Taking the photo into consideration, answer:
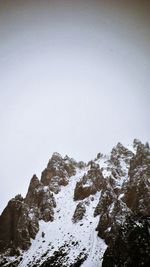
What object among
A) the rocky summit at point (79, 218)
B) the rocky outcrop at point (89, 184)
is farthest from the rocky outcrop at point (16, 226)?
the rocky outcrop at point (89, 184)

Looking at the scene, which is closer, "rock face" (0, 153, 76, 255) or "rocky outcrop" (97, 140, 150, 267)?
"rocky outcrop" (97, 140, 150, 267)

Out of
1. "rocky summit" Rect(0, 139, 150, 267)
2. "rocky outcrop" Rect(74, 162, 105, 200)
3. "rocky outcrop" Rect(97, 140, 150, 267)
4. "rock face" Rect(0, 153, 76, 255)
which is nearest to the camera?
"rocky outcrop" Rect(97, 140, 150, 267)

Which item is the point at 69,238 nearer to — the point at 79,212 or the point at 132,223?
the point at 79,212

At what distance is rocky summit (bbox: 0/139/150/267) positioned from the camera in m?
131

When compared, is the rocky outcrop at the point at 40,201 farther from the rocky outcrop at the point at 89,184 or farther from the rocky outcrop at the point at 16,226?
the rocky outcrop at the point at 89,184

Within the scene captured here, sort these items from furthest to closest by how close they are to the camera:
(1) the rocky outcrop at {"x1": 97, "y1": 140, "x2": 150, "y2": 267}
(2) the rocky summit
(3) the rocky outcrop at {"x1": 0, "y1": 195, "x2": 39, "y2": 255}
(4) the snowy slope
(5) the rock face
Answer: (5) the rock face
(3) the rocky outcrop at {"x1": 0, "y1": 195, "x2": 39, "y2": 255}
(4) the snowy slope
(2) the rocky summit
(1) the rocky outcrop at {"x1": 97, "y1": 140, "x2": 150, "y2": 267}

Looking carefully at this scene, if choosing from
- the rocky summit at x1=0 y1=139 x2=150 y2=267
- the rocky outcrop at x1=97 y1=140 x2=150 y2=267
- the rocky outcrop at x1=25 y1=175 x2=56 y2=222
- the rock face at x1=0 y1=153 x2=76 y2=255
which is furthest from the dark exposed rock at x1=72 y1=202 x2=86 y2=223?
the rocky outcrop at x1=97 y1=140 x2=150 y2=267

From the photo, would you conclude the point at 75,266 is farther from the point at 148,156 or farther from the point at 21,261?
the point at 148,156

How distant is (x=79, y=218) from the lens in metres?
163

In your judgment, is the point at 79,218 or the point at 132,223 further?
the point at 79,218

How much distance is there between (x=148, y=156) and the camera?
17975cm

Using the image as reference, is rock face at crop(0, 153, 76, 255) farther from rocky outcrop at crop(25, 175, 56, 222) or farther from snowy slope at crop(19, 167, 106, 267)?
snowy slope at crop(19, 167, 106, 267)

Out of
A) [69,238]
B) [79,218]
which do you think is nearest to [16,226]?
[69,238]

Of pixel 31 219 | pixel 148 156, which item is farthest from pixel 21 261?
pixel 148 156
